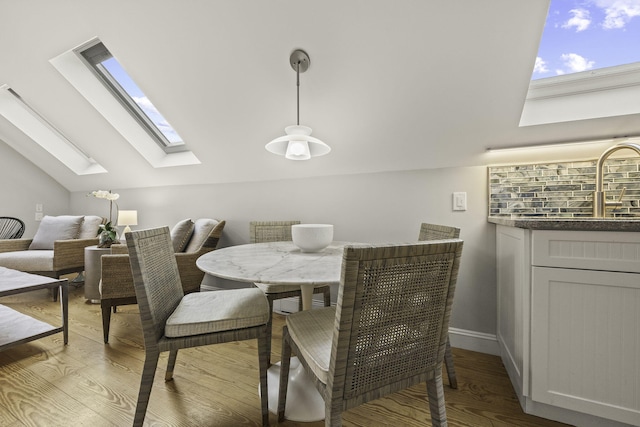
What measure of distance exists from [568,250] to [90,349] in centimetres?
280

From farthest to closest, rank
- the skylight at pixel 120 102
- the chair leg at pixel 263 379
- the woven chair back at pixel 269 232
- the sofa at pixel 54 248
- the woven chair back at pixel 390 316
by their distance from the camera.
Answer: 1. the sofa at pixel 54 248
2. the skylight at pixel 120 102
3. the woven chair back at pixel 269 232
4. the chair leg at pixel 263 379
5. the woven chair back at pixel 390 316

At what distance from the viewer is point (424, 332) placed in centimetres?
93

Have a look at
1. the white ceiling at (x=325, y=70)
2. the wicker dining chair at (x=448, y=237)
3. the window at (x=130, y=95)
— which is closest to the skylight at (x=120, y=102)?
the window at (x=130, y=95)

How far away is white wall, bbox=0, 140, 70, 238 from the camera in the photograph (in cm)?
390

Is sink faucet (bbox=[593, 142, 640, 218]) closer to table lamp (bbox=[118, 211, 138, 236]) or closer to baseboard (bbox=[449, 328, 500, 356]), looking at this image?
baseboard (bbox=[449, 328, 500, 356])

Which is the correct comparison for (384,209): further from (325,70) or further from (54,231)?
(54,231)

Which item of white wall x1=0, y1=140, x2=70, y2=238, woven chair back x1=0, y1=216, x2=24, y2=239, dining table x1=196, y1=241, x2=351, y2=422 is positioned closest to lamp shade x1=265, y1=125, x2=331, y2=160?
dining table x1=196, y1=241, x2=351, y2=422

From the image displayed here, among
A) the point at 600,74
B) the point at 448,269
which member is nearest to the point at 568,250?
the point at 448,269

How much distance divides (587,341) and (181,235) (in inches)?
109

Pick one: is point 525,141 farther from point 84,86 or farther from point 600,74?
point 84,86

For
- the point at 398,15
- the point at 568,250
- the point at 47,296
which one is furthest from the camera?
the point at 47,296

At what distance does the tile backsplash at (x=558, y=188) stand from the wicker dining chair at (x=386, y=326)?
1.26 m

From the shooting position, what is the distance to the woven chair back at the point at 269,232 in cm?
236

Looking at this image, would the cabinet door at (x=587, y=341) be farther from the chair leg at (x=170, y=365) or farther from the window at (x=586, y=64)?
the chair leg at (x=170, y=365)
